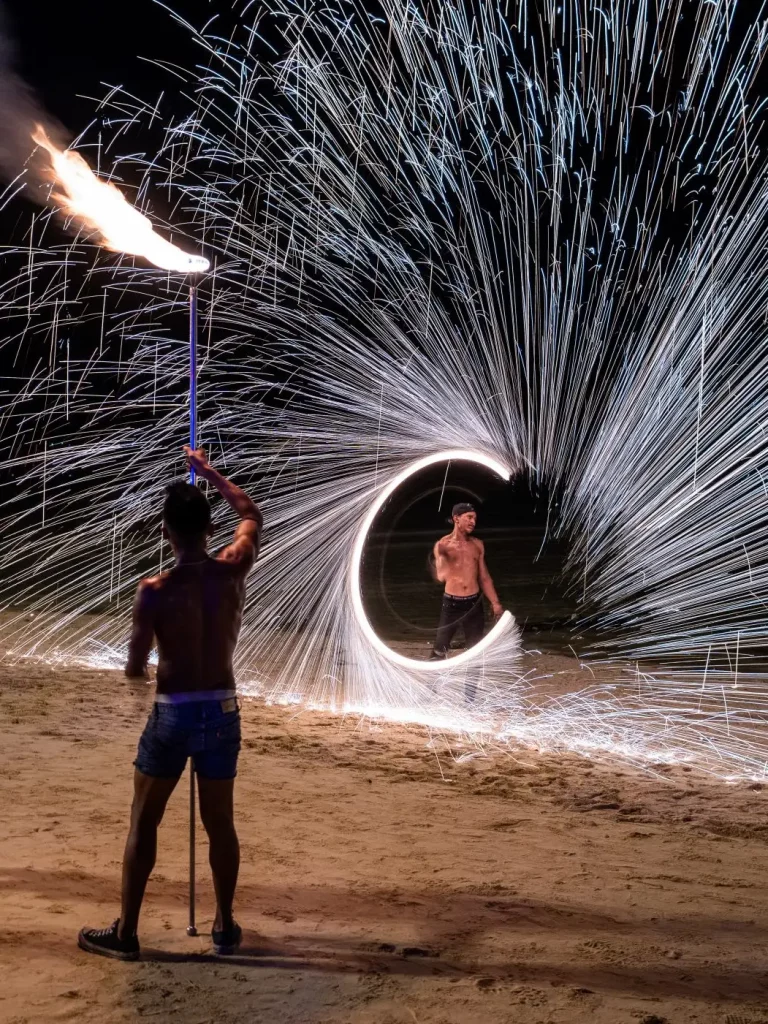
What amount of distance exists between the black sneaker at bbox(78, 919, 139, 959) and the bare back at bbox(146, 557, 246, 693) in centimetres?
90

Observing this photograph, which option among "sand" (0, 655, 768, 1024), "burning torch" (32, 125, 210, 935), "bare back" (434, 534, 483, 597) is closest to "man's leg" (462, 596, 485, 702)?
"bare back" (434, 534, 483, 597)

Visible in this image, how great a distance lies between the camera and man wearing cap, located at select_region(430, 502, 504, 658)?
8672 millimetres

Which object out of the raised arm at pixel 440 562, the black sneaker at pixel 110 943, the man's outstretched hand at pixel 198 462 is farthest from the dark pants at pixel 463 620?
the black sneaker at pixel 110 943

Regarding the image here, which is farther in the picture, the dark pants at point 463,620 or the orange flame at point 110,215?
the dark pants at point 463,620

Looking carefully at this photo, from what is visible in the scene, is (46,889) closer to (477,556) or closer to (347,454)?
(477,556)

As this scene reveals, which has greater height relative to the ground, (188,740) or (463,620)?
(463,620)

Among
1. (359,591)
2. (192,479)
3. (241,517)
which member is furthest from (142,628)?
(359,591)

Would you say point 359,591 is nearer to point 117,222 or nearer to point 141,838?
Answer: point 117,222

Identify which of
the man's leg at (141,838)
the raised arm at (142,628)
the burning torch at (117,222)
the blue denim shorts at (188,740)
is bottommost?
the man's leg at (141,838)

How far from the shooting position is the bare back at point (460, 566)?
8.66 metres

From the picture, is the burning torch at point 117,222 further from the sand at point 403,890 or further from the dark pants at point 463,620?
the dark pants at point 463,620

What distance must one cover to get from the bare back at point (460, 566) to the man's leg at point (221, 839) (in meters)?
5.05

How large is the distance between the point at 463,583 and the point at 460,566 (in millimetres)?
141

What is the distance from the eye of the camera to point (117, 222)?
4.88m
